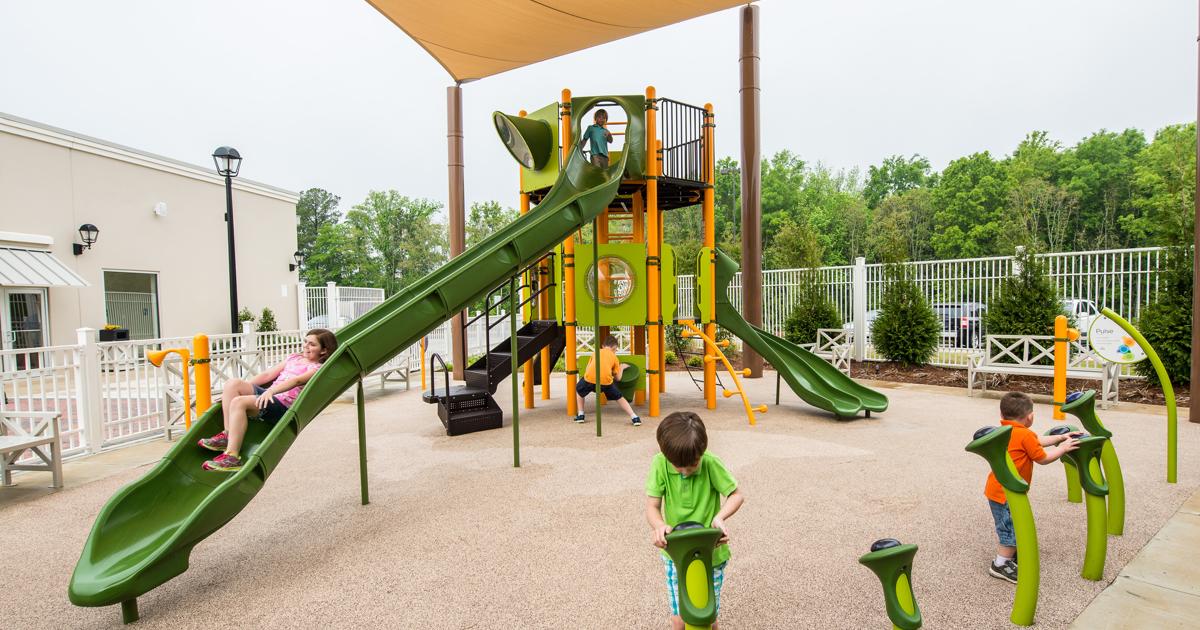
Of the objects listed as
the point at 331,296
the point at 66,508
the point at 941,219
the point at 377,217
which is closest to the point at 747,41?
the point at 66,508

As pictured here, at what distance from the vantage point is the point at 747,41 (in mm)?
10953

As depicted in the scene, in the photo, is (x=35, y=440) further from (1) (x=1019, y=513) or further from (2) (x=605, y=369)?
(1) (x=1019, y=513)

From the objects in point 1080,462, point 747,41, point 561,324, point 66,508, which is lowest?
point 66,508

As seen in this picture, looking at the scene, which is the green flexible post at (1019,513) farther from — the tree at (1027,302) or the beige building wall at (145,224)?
the beige building wall at (145,224)

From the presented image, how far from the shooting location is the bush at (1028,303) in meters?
10.4

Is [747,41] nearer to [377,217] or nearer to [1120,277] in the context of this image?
[1120,277]

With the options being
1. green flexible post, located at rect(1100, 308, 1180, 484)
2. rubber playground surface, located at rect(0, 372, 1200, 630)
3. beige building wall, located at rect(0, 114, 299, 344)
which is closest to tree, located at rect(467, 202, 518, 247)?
beige building wall, located at rect(0, 114, 299, 344)

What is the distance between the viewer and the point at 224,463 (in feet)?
13.8

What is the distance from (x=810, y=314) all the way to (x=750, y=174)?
4.24 m

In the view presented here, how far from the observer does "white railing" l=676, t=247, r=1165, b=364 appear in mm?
9945

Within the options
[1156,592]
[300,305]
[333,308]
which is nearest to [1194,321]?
[1156,592]

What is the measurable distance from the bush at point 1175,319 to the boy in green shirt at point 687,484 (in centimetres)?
1021

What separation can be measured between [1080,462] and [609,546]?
2805 millimetres

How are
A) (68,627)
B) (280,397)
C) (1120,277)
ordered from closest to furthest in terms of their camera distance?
1. (68,627)
2. (280,397)
3. (1120,277)
